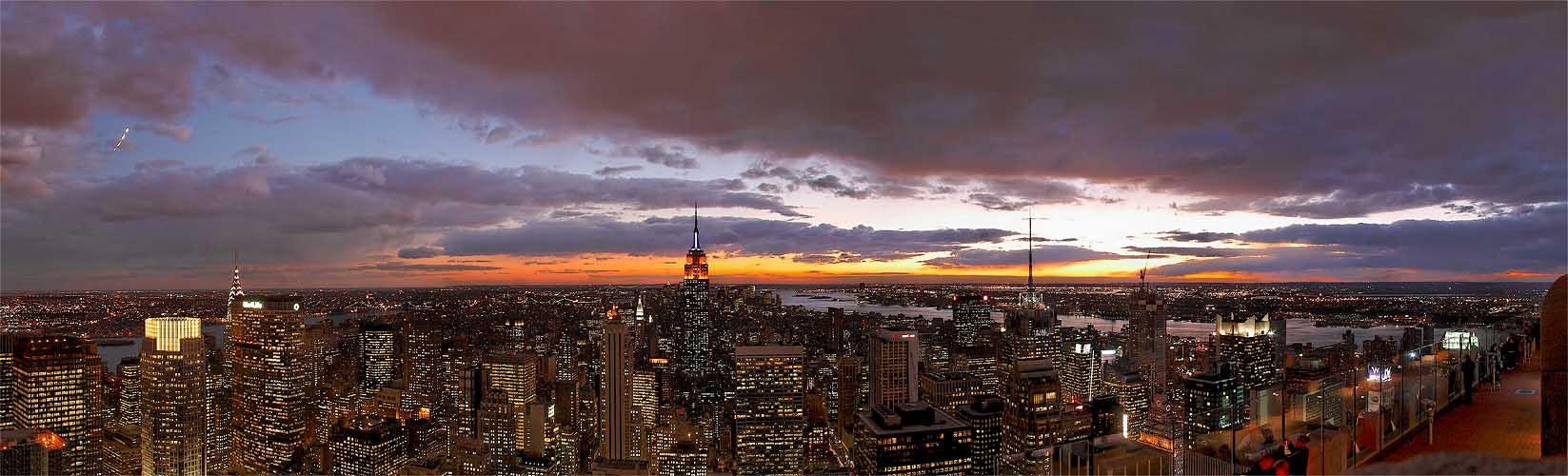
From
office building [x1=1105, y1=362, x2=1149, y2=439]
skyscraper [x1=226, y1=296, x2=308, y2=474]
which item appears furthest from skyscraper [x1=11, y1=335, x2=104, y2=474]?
office building [x1=1105, y1=362, x2=1149, y2=439]

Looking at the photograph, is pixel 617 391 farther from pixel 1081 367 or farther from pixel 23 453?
pixel 23 453

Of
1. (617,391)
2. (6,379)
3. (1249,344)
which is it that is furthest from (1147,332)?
(6,379)

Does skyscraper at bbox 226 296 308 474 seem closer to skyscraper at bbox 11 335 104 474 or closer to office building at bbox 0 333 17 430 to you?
skyscraper at bbox 11 335 104 474

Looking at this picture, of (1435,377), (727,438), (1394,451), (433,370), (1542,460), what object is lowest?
(727,438)

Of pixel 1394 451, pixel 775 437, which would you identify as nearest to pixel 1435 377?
pixel 1394 451

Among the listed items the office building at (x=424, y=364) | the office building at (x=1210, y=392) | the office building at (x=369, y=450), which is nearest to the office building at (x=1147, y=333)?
the office building at (x=1210, y=392)

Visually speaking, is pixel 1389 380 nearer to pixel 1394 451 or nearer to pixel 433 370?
pixel 1394 451

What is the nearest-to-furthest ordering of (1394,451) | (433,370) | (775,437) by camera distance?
(1394,451) → (775,437) → (433,370)
